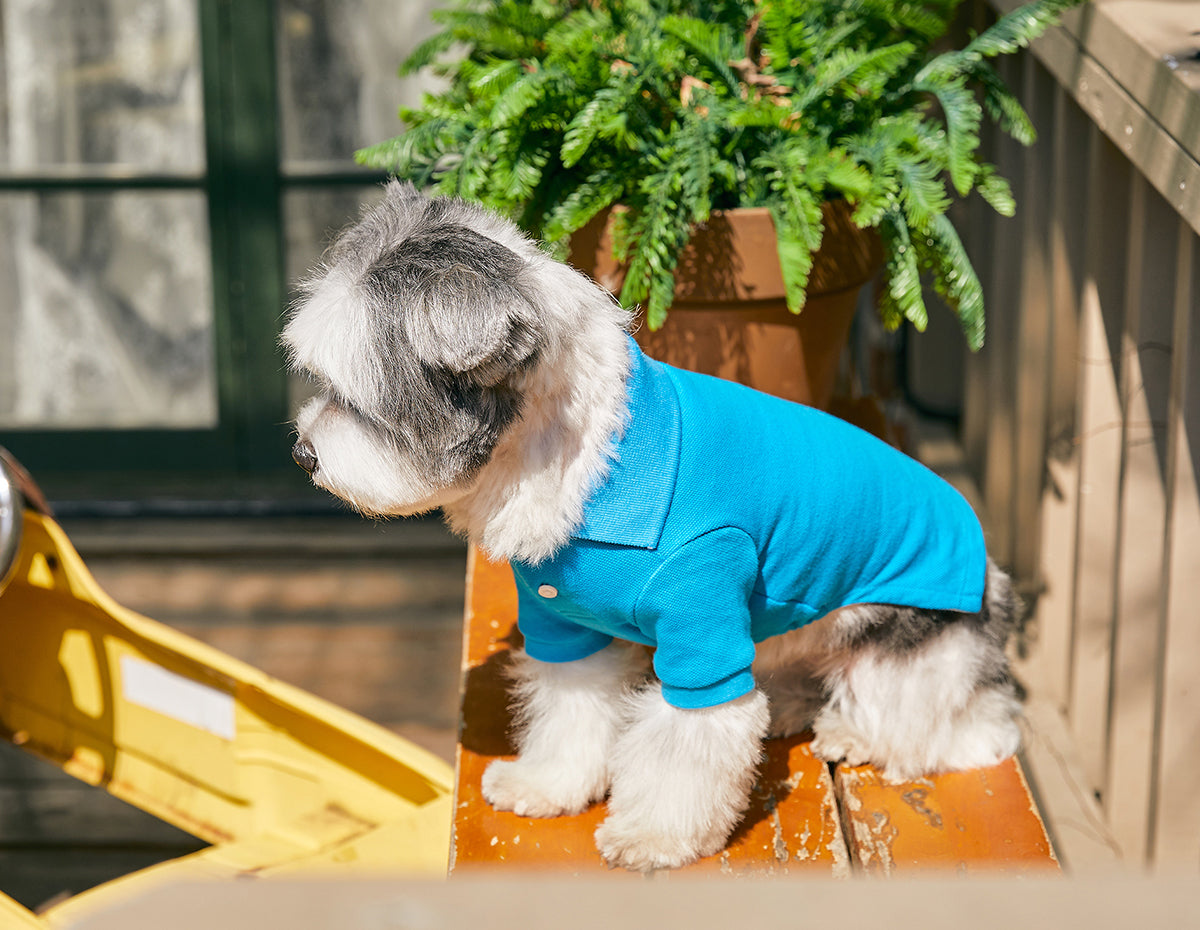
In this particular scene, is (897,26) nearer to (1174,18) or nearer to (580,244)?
(1174,18)

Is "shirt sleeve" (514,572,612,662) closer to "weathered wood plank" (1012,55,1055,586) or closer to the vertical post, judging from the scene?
"weathered wood plank" (1012,55,1055,586)

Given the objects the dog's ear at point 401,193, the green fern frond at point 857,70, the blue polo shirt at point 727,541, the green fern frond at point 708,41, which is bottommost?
the blue polo shirt at point 727,541

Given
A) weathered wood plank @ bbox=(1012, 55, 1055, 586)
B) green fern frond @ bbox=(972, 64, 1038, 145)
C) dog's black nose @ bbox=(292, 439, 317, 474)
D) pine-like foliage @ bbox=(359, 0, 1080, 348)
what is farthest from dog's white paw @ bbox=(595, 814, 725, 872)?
weathered wood plank @ bbox=(1012, 55, 1055, 586)

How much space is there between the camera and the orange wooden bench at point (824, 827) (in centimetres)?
154

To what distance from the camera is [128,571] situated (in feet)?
13.4

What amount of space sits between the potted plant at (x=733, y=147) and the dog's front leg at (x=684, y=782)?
631mm

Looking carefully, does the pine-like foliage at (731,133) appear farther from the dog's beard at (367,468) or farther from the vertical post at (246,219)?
the vertical post at (246,219)

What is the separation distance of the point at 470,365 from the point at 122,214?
315 cm

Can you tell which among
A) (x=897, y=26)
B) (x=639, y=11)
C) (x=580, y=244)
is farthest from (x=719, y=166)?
(x=897, y=26)

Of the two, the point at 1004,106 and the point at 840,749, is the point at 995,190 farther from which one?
the point at 840,749

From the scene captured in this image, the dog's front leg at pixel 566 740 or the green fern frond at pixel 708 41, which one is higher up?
the green fern frond at pixel 708 41

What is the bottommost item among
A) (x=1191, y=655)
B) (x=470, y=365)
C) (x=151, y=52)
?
(x=1191, y=655)

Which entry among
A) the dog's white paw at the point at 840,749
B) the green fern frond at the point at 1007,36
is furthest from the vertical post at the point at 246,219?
the dog's white paw at the point at 840,749

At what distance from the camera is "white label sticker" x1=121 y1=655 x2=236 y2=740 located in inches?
88.6
